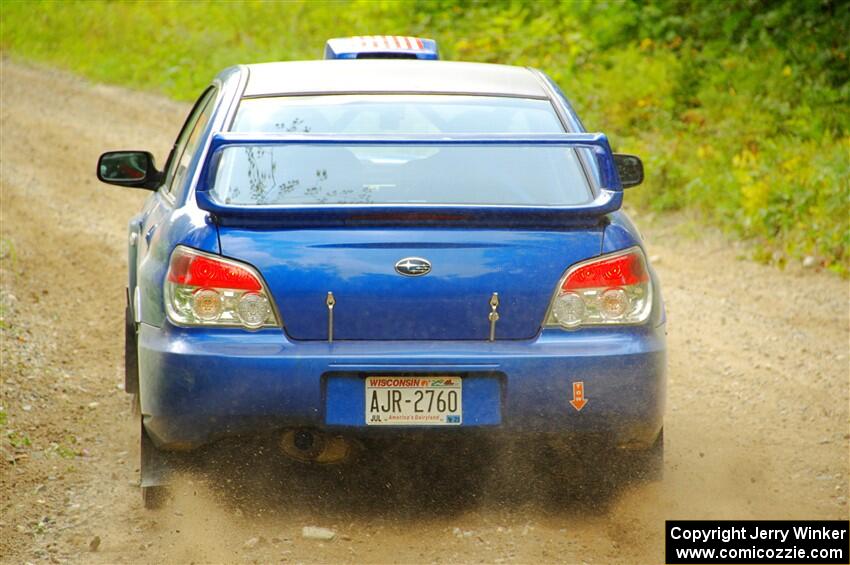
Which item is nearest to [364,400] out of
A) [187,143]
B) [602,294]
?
[602,294]

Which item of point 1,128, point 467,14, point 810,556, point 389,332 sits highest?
point 467,14

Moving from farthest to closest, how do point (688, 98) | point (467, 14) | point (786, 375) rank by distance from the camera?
point (467, 14)
point (688, 98)
point (786, 375)

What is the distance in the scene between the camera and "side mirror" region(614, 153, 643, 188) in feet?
17.8

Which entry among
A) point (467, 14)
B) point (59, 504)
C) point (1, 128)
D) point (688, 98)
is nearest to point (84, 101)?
point (1, 128)

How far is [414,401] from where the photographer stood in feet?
13.0

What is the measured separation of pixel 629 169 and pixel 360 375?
208 centimetres

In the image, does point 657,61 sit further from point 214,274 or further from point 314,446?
point 214,274

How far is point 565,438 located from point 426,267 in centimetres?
74

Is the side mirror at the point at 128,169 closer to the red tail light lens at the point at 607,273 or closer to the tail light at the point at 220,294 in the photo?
the tail light at the point at 220,294

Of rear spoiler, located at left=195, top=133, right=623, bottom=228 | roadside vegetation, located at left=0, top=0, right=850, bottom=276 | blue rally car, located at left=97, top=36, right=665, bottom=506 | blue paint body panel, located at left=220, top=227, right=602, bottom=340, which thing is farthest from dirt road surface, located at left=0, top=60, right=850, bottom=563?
roadside vegetation, located at left=0, top=0, right=850, bottom=276

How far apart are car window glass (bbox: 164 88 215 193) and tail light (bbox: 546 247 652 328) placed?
5.00 ft

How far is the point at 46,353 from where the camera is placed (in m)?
6.78

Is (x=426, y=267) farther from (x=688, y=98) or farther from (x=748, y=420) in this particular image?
(x=688, y=98)

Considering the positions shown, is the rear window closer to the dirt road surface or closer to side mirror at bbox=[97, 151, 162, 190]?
side mirror at bbox=[97, 151, 162, 190]
